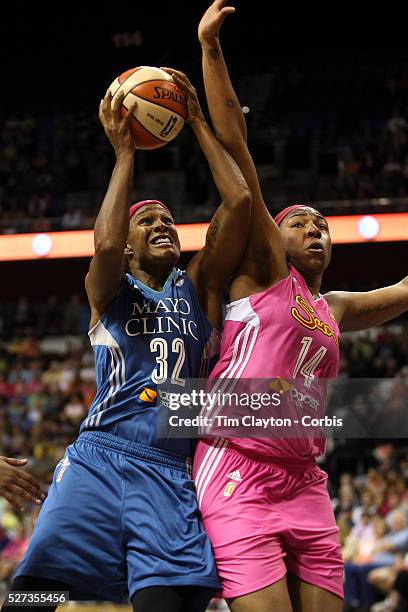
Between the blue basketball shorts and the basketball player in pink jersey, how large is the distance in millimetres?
103

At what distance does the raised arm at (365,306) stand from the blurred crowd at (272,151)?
6.73 meters

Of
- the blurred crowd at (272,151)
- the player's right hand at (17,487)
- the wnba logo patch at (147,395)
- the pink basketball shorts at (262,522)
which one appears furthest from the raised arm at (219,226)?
the blurred crowd at (272,151)

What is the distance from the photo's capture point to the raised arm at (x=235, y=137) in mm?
3295

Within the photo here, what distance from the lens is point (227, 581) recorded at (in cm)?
295

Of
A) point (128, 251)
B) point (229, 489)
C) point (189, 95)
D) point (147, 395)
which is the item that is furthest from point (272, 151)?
point (229, 489)

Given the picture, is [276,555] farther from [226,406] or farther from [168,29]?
[168,29]

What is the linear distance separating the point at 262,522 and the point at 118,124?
5.08 feet

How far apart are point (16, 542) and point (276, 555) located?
249 inches

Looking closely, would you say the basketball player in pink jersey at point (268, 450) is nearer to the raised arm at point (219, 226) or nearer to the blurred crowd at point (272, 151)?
the raised arm at point (219, 226)

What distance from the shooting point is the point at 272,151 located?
538 inches

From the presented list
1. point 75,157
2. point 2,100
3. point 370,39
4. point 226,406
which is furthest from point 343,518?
point 2,100

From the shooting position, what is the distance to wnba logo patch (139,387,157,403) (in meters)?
3.15

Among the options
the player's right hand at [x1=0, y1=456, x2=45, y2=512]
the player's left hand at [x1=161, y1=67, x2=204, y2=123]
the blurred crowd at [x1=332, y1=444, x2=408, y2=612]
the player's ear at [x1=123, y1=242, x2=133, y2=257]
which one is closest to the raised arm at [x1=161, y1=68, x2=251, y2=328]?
the player's left hand at [x1=161, y1=67, x2=204, y2=123]

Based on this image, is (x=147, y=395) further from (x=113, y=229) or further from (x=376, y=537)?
(x=376, y=537)
